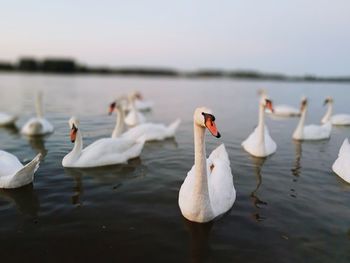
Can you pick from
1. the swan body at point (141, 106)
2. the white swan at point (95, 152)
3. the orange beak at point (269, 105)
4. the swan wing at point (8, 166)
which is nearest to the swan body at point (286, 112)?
the swan body at point (141, 106)

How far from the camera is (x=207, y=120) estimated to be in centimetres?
576

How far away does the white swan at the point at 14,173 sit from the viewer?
26.3ft

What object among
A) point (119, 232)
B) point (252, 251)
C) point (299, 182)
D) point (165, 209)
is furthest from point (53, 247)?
point (299, 182)

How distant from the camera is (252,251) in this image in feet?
19.3

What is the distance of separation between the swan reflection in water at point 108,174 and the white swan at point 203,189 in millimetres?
2525

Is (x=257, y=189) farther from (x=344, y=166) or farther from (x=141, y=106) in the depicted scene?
(x=141, y=106)

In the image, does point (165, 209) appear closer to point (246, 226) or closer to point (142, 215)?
point (142, 215)

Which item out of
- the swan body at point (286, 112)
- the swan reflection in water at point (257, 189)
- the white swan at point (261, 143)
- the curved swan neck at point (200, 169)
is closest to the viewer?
the curved swan neck at point (200, 169)

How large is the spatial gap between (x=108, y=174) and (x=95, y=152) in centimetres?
80

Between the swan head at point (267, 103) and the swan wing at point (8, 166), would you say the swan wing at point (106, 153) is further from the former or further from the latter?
the swan head at point (267, 103)

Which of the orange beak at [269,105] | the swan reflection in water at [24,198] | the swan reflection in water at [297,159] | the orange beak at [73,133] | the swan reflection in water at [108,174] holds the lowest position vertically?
the swan reflection in water at [297,159]

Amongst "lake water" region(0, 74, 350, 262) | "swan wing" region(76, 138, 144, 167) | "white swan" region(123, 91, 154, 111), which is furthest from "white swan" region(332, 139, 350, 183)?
"white swan" region(123, 91, 154, 111)

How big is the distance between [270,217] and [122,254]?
3.08 metres

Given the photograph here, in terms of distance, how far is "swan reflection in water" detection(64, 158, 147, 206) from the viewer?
29.5 ft
